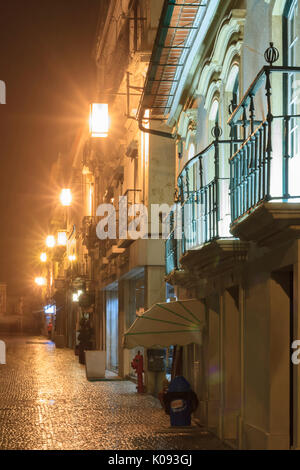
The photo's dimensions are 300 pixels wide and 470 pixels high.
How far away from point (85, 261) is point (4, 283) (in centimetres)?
5256

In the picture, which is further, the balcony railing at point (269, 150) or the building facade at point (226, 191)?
the building facade at point (226, 191)

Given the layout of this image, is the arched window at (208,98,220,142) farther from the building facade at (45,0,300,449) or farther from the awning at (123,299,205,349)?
the awning at (123,299,205,349)

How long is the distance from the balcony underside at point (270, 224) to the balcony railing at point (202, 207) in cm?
160

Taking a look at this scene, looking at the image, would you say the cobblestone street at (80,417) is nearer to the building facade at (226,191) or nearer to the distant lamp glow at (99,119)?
the building facade at (226,191)

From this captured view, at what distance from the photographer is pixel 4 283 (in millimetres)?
93500

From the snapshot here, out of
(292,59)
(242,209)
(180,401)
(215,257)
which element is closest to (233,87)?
(215,257)

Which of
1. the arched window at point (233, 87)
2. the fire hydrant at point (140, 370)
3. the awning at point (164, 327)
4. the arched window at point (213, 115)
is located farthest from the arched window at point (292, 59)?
the fire hydrant at point (140, 370)

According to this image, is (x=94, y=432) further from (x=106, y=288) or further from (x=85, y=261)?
(x=85, y=261)

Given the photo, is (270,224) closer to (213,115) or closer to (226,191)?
(226,191)

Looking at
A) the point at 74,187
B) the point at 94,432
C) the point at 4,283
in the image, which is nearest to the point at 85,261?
the point at 74,187

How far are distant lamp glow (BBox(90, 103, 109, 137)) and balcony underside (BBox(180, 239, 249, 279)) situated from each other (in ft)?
38.4

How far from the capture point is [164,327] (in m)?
14.8

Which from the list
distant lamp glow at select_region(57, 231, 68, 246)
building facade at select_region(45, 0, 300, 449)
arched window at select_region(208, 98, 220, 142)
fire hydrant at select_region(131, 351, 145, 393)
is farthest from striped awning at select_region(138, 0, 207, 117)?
distant lamp glow at select_region(57, 231, 68, 246)

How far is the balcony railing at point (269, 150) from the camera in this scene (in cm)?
867
